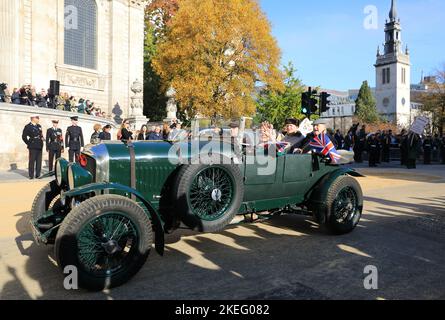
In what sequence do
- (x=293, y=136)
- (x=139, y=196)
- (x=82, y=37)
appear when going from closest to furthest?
(x=139, y=196)
(x=293, y=136)
(x=82, y=37)

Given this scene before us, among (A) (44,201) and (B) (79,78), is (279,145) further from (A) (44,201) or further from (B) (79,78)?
(B) (79,78)

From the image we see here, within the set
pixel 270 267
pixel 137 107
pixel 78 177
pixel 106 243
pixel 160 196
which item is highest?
pixel 137 107

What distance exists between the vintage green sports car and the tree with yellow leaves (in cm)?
2290

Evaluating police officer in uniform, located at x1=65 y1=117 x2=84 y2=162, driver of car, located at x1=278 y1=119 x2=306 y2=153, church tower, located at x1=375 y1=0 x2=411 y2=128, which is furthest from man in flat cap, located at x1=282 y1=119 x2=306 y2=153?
church tower, located at x1=375 y1=0 x2=411 y2=128

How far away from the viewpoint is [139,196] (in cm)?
409

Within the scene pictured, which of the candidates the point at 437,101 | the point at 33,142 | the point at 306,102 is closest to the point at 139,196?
the point at 33,142

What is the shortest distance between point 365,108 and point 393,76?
781 inches

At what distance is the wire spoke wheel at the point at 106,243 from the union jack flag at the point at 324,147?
313 cm

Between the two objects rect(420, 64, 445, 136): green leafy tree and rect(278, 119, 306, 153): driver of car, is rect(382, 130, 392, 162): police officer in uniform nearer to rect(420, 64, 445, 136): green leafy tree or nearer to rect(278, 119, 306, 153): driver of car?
rect(278, 119, 306, 153): driver of car

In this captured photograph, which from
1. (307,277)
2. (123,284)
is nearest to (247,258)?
(307,277)

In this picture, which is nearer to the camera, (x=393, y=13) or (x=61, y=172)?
(x=61, y=172)
